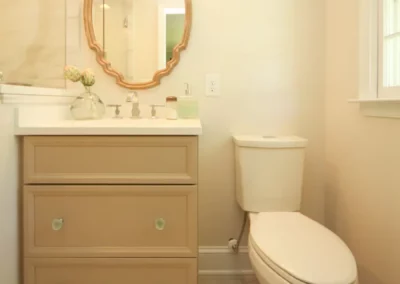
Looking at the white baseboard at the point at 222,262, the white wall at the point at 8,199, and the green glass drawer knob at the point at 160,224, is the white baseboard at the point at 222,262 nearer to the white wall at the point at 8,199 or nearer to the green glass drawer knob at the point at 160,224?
the green glass drawer knob at the point at 160,224

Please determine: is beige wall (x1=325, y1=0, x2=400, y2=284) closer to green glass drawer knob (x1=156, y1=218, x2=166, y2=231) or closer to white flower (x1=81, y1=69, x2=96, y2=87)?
green glass drawer knob (x1=156, y1=218, x2=166, y2=231)

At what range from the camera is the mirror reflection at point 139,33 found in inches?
76.3

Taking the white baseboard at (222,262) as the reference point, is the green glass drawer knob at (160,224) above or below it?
above

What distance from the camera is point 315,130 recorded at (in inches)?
78.6

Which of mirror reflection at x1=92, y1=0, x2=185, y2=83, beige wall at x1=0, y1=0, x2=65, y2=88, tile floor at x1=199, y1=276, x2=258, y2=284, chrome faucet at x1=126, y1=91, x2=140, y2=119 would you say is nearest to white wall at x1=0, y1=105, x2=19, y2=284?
beige wall at x1=0, y1=0, x2=65, y2=88

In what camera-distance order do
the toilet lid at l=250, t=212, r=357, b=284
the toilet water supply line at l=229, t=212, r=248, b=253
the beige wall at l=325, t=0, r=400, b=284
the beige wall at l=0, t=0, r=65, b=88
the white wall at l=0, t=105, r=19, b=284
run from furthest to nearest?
the toilet water supply line at l=229, t=212, r=248, b=253
the beige wall at l=0, t=0, r=65, b=88
the beige wall at l=325, t=0, r=400, b=284
the white wall at l=0, t=105, r=19, b=284
the toilet lid at l=250, t=212, r=357, b=284

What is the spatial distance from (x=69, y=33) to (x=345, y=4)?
54.5 inches

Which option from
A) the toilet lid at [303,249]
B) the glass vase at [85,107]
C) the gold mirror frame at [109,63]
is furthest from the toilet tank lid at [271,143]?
the glass vase at [85,107]

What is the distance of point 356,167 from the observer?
1.65 meters

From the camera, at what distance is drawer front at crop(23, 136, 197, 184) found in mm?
1320

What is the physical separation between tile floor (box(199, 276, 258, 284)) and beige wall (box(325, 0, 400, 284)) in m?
0.52

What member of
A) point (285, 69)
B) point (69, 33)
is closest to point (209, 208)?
point (285, 69)

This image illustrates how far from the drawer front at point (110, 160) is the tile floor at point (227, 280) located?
88cm

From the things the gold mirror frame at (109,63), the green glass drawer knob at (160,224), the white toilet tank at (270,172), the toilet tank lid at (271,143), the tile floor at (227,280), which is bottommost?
the tile floor at (227,280)
